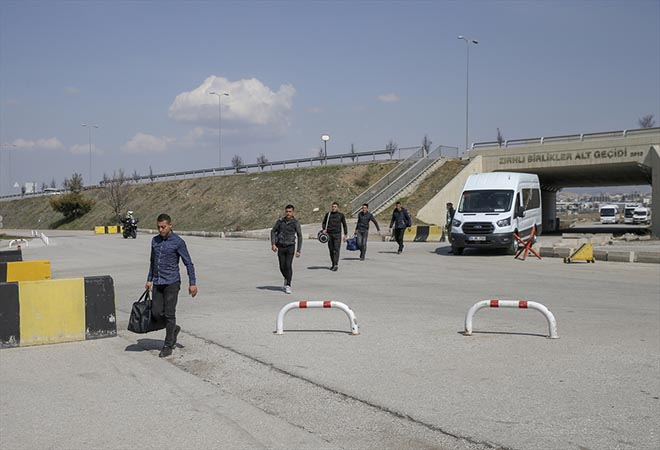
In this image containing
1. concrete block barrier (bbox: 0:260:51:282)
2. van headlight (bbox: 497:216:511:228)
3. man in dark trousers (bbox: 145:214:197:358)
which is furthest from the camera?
van headlight (bbox: 497:216:511:228)

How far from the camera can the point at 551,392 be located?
6.11 metres

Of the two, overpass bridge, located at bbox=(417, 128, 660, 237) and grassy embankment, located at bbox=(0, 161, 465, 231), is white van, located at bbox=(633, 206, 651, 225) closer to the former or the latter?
overpass bridge, located at bbox=(417, 128, 660, 237)

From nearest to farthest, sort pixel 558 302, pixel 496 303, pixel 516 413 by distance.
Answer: pixel 516 413
pixel 496 303
pixel 558 302

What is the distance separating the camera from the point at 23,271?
14008mm

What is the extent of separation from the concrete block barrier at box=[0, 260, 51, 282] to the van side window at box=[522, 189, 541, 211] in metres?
16.7

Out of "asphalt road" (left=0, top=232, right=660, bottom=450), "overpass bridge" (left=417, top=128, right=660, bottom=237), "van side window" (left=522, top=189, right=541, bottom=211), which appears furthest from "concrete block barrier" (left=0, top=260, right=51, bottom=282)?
"overpass bridge" (left=417, top=128, right=660, bottom=237)

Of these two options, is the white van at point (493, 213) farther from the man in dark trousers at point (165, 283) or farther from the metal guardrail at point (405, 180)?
the metal guardrail at point (405, 180)

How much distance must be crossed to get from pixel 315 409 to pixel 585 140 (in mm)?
35473

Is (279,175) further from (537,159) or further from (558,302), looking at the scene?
(558,302)

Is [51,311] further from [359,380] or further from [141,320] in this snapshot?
[359,380]

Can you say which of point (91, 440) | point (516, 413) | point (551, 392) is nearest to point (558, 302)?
point (551, 392)

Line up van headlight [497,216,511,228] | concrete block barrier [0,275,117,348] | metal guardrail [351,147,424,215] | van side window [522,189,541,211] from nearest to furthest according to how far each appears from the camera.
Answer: concrete block barrier [0,275,117,348], van headlight [497,216,511,228], van side window [522,189,541,211], metal guardrail [351,147,424,215]

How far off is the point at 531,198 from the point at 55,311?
66.4ft

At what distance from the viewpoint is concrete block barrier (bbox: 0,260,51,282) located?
45.1 feet
